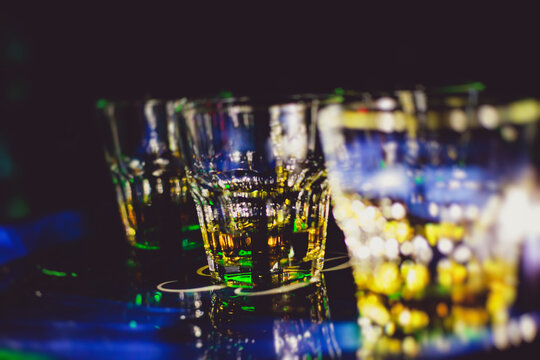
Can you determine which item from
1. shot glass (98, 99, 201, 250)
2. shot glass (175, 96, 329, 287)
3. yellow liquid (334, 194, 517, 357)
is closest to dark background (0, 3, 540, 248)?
shot glass (98, 99, 201, 250)

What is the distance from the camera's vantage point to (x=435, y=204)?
30cm

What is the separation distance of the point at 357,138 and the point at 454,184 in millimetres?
61

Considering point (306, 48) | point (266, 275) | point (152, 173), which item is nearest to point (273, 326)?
point (266, 275)

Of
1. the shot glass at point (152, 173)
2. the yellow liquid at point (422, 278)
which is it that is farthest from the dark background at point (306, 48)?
the yellow liquid at point (422, 278)

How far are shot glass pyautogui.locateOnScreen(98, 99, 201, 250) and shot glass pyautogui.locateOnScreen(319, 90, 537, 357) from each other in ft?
0.91

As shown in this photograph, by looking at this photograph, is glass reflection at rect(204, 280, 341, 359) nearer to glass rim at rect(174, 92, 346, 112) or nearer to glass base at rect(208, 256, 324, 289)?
glass base at rect(208, 256, 324, 289)

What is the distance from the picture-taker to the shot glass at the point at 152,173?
58 centimetres

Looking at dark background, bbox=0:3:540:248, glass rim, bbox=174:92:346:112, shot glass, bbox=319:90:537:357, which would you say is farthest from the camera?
dark background, bbox=0:3:540:248

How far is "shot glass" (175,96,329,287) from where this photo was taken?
404 mm

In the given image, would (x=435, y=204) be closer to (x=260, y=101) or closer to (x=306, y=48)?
(x=260, y=101)

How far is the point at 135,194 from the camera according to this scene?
0.60 metres

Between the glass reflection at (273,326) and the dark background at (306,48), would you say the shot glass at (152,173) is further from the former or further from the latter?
the dark background at (306,48)

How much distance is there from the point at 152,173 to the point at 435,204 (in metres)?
0.36

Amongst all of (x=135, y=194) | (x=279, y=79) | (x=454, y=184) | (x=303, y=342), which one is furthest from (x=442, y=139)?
(x=279, y=79)
